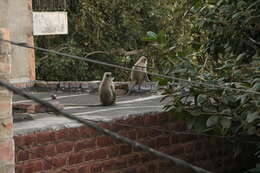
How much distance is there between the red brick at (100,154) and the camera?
6.18m

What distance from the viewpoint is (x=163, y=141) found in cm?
692

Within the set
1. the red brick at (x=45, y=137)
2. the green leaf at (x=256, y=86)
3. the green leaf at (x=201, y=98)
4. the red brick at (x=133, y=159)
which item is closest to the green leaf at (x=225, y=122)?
the green leaf at (x=201, y=98)

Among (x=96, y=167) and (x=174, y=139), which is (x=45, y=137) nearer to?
(x=96, y=167)

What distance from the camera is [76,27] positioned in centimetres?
1395

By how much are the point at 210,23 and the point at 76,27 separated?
8071mm

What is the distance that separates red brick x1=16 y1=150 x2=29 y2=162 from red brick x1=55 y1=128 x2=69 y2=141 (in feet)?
1.29

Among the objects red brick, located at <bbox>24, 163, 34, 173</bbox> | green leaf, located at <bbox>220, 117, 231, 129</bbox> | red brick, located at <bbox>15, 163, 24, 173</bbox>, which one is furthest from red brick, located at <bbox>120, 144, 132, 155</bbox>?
green leaf, located at <bbox>220, 117, 231, 129</bbox>

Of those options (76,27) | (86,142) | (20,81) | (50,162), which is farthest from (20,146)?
(76,27)

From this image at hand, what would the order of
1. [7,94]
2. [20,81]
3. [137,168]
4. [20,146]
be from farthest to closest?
[20,81] < [137,168] < [20,146] < [7,94]

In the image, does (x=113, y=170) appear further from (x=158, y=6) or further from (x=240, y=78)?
(x=158, y=6)

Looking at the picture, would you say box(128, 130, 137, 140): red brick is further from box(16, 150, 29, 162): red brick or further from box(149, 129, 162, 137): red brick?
box(16, 150, 29, 162): red brick

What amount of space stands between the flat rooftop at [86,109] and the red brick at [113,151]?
352mm

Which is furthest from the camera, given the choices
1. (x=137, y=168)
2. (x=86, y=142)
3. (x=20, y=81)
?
(x=20, y=81)

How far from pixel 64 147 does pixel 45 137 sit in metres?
0.26
